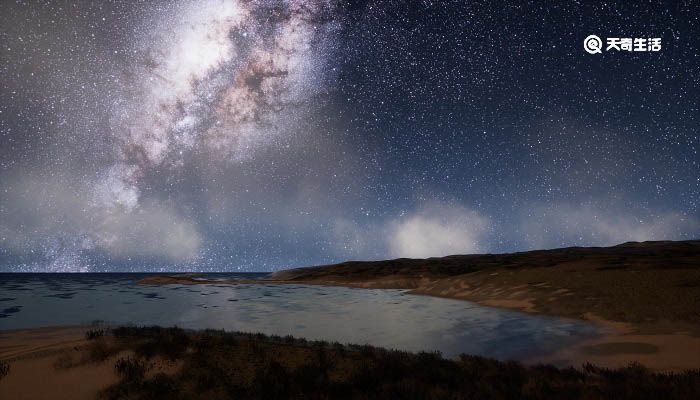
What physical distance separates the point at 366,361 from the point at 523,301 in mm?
25438

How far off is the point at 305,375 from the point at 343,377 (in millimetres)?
998

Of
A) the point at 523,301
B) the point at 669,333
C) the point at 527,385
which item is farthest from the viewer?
the point at 523,301

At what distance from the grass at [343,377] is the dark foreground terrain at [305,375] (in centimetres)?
2

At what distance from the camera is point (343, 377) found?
977cm

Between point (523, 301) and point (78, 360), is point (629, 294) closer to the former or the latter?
point (523, 301)

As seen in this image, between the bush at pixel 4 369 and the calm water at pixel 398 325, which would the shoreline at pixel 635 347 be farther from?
the bush at pixel 4 369

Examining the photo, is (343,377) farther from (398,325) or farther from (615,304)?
(615,304)

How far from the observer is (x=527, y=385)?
9.23 m

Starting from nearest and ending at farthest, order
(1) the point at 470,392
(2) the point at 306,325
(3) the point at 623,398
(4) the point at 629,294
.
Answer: (3) the point at 623,398 → (1) the point at 470,392 → (2) the point at 306,325 → (4) the point at 629,294

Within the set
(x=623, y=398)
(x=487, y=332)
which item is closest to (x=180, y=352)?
(x=623, y=398)

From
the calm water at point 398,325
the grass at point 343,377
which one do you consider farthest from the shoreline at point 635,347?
the grass at point 343,377

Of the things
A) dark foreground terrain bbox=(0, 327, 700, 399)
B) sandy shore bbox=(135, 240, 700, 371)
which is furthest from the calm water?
dark foreground terrain bbox=(0, 327, 700, 399)

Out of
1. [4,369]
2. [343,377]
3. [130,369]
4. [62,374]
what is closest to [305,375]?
[343,377]

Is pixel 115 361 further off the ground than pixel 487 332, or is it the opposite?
pixel 115 361
